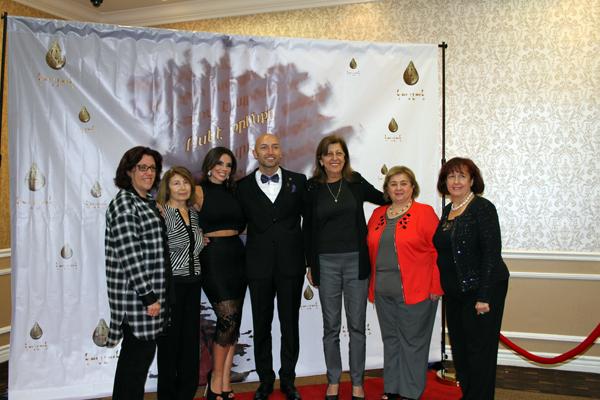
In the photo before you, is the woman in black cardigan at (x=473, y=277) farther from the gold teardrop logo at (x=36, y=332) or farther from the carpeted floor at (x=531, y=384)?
the gold teardrop logo at (x=36, y=332)

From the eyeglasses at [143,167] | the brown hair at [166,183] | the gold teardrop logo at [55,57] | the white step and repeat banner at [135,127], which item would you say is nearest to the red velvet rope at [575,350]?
the white step and repeat banner at [135,127]

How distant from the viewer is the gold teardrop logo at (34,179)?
122 inches

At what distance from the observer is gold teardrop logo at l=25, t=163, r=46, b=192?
311 centimetres

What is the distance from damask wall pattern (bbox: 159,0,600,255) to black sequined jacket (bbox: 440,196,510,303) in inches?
69.7

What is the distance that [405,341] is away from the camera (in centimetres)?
295

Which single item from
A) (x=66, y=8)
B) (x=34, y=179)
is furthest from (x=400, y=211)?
(x=66, y=8)

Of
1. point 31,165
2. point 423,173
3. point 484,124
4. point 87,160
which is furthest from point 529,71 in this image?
point 31,165

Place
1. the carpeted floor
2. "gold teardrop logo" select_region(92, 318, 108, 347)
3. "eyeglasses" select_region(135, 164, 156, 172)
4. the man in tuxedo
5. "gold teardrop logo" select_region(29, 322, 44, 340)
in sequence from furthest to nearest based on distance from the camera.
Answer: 1. the carpeted floor
2. "gold teardrop logo" select_region(92, 318, 108, 347)
3. "gold teardrop logo" select_region(29, 322, 44, 340)
4. the man in tuxedo
5. "eyeglasses" select_region(135, 164, 156, 172)

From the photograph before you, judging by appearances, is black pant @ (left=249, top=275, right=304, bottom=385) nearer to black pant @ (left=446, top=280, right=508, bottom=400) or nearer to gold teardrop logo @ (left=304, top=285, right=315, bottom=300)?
gold teardrop logo @ (left=304, top=285, right=315, bottom=300)

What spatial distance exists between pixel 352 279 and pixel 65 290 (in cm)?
179

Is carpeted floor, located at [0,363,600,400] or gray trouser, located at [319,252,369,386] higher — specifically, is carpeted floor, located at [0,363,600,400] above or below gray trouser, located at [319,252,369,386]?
below

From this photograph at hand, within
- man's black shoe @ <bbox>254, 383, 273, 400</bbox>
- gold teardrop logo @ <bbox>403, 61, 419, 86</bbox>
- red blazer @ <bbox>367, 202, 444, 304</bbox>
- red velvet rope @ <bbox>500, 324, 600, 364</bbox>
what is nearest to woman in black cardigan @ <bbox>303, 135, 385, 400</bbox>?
red blazer @ <bbox>367, 202, 444, 304</bbox>

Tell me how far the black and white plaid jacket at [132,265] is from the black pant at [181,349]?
32cm

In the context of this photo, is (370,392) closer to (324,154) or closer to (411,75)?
(324,154)
